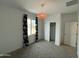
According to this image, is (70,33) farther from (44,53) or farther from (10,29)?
(10,29)

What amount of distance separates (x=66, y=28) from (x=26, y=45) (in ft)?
11.3

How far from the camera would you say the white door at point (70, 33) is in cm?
672

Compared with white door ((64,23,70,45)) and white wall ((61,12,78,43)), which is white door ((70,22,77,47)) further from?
white wall ((61,12,78,43))

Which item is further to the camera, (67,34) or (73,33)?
(67,34)

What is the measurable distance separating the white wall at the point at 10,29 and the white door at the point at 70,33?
12.0ft

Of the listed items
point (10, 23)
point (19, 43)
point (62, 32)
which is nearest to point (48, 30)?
point (62, 32)

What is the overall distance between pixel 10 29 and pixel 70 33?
4547 millimetres

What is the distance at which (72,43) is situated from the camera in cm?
693

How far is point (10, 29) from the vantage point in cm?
513

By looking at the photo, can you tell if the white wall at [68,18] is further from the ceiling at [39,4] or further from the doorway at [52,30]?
the ceiling at [39,4]

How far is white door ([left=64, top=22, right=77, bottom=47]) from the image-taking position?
6.72m

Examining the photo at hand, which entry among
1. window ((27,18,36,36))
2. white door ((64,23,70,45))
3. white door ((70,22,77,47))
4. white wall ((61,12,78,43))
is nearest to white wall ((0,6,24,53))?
window ((27,18,36,36))

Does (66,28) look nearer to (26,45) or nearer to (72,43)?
(72,43)

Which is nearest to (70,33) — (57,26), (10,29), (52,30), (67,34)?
(67,34)
